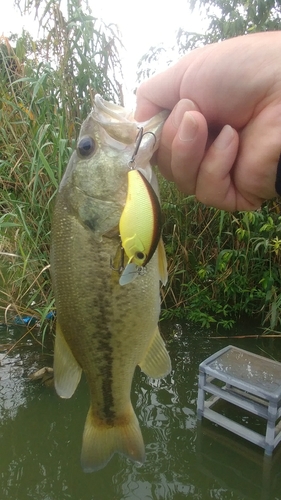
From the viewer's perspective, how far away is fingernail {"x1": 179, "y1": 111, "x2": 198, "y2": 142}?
1.30m

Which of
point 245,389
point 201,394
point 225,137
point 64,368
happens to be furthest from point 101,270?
point 201,394

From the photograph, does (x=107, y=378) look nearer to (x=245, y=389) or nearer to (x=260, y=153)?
(x=260, y=153)

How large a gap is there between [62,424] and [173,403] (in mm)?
1011

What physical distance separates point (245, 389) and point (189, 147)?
230 centimetres

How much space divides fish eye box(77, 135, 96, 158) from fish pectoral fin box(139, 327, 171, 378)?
654 mm

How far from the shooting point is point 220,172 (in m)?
1.50

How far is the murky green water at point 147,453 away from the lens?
2926 mm

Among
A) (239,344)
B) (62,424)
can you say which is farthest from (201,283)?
(62,424)

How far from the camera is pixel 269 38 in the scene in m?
1.40

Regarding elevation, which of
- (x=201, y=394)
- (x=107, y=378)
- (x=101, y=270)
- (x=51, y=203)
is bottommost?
(x=201, y=394)

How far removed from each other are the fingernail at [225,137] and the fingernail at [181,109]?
5.2 inches

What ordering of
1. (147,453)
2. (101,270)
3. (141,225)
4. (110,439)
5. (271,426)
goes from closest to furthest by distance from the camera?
(141,225) < (101,270) < (110,439) < (271,426) < (147,453)

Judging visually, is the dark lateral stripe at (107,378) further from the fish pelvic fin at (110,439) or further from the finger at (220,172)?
the finger at (220,172)

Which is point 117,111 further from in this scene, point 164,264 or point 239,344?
point 239,344
